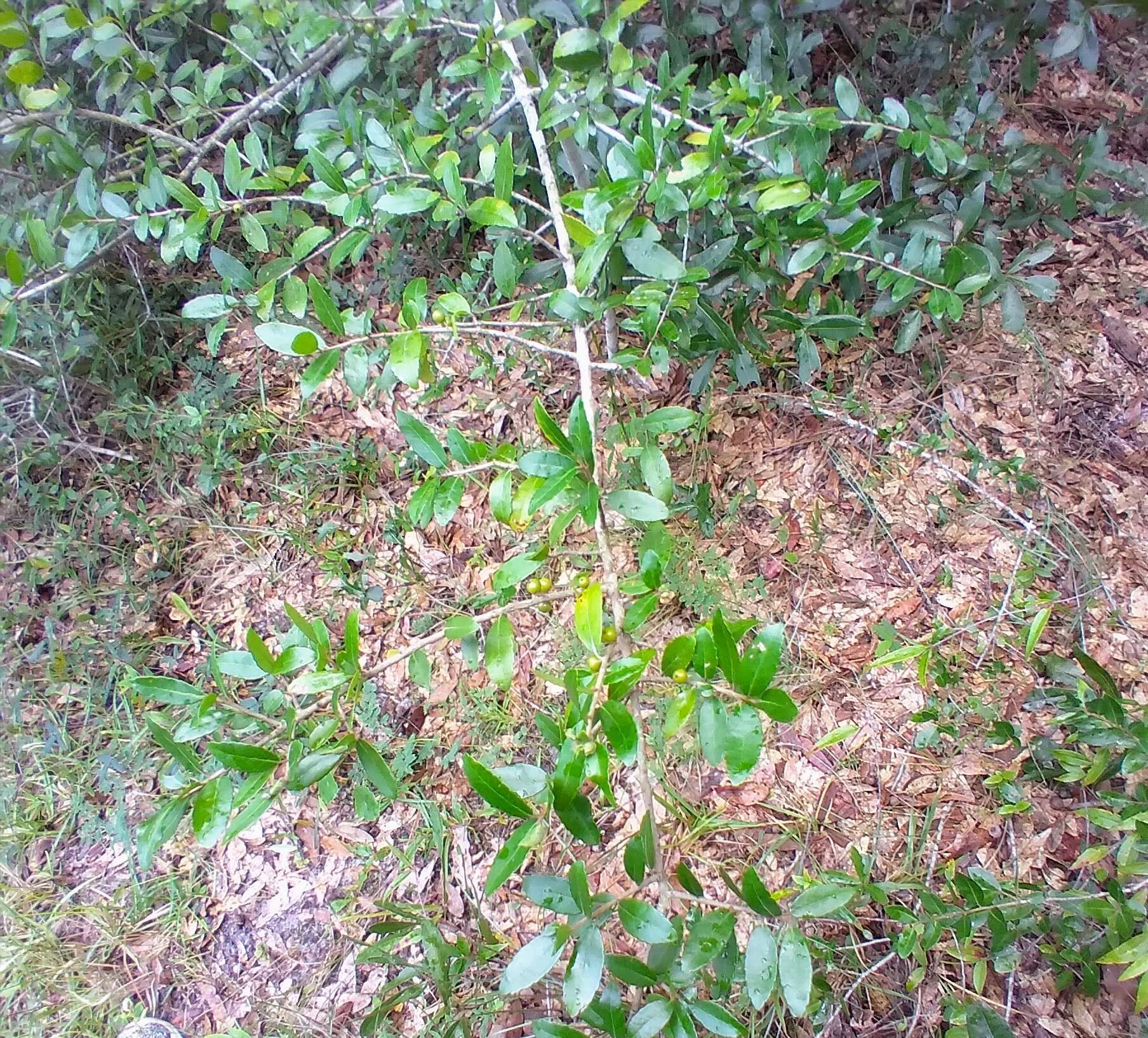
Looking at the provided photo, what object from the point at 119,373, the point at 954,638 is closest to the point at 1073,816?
the point at 954,638

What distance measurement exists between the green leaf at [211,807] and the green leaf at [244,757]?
0.05 meters

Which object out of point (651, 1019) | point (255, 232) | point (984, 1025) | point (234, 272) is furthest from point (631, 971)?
point (255, 232)

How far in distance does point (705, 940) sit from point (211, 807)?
69 cm

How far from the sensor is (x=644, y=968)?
0.97 metres

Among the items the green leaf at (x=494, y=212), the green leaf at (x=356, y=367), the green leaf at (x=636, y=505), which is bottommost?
the green leaf at (x=636, y=505)

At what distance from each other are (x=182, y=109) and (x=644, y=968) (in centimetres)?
203

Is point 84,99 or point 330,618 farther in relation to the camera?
point 330,618

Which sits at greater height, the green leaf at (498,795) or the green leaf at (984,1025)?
the green leaf at (498,795)

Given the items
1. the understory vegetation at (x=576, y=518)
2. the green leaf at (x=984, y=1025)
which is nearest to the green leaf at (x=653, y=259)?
the understory vegetation at (x=576, y=518)

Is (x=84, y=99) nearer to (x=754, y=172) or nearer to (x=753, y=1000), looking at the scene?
(x=754, y=172)

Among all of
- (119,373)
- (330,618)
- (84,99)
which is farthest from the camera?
(119,373)

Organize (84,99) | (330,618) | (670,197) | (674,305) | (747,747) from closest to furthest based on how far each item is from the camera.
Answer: (747,747) < (670,197) < (674,305) < (84,99) < (330,618)

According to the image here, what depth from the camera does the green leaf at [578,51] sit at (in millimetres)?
1182

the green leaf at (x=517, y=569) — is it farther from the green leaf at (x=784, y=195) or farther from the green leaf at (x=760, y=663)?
the green leaf at (x=784, y=195)
